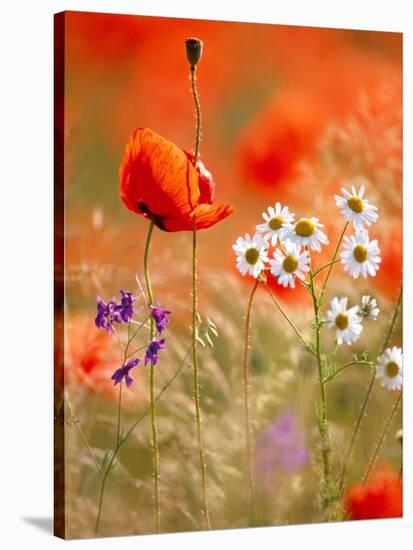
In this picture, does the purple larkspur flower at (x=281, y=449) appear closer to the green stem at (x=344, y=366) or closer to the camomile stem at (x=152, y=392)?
the green stem at (x=344, y=366)

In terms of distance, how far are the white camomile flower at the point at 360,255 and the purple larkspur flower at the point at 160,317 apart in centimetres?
85

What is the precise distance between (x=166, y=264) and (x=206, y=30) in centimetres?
97

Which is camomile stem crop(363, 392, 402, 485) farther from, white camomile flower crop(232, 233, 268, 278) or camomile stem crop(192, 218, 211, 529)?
white camomile flower crop(232, 233, 268, 278)

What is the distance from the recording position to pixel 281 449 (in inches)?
249

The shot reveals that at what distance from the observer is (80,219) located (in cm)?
589

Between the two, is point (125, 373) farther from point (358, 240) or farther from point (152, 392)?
point (358, 240)

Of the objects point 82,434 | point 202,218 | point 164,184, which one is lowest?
point 82,434

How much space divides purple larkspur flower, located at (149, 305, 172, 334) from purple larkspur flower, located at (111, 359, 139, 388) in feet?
0.54

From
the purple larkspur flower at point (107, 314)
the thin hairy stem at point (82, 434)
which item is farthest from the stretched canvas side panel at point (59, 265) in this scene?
the purple larkspur flower at point (107, 314)

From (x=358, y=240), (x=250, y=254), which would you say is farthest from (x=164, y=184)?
(x=358, y=240)

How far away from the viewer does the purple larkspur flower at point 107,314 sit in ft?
19.4

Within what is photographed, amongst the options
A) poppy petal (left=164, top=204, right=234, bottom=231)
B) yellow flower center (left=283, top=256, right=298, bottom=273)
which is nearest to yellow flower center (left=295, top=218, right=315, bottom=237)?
yellow flower center (left=283, top=256, right=298, bottom=273)

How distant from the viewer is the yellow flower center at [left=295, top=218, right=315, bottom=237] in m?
6.31

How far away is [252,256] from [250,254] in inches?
0.5
